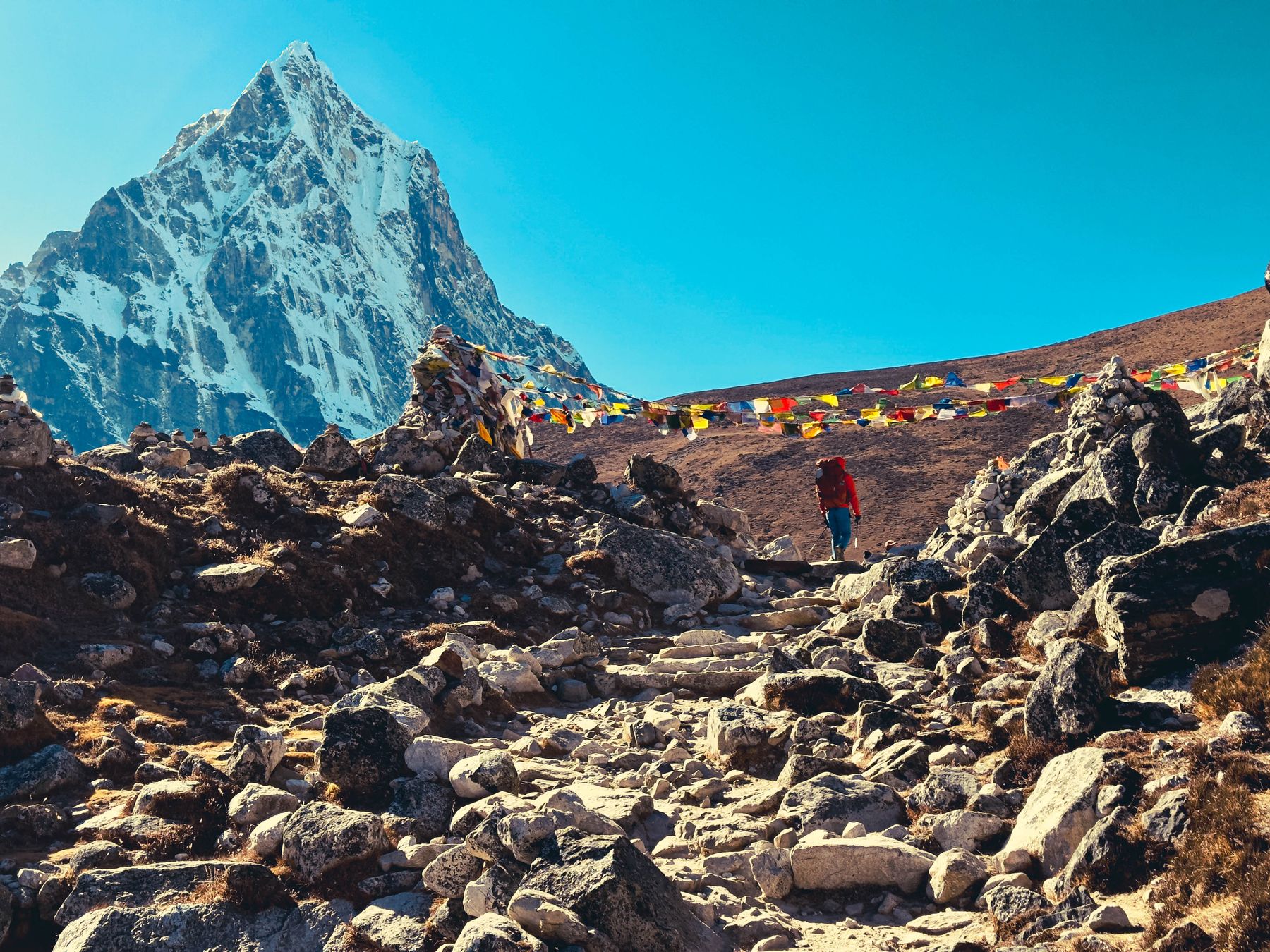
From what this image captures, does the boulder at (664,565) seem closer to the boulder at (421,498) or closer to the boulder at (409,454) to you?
the boulder at (421,498)

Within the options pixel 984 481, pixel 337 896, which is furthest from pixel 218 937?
pixel 984 481

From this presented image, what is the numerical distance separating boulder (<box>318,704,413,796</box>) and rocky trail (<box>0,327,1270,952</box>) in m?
0.03

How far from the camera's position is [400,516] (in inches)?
534

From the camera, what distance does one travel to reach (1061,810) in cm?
510

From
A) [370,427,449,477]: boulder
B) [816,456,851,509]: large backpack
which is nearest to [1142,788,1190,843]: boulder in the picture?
[816,456,851,509]: large backpack

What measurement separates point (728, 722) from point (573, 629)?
392 centimetres

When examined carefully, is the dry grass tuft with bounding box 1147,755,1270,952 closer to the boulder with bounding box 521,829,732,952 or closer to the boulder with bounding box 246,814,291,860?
the boulder with bounding box 521,829,732,952

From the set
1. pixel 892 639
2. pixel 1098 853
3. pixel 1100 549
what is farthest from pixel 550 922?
pixel 1100 549

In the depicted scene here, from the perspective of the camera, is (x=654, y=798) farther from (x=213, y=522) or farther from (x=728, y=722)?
(x=213, y=522)

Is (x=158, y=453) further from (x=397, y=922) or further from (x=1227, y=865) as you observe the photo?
(x=1227, y=865)

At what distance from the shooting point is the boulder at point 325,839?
523 cm

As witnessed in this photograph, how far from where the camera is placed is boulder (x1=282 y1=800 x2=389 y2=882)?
523 centimetres

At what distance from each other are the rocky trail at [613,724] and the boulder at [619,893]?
2cm

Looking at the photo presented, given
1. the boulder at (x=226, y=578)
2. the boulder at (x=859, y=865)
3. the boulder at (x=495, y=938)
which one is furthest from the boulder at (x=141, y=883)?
the boulder at (x=226, y=578)
